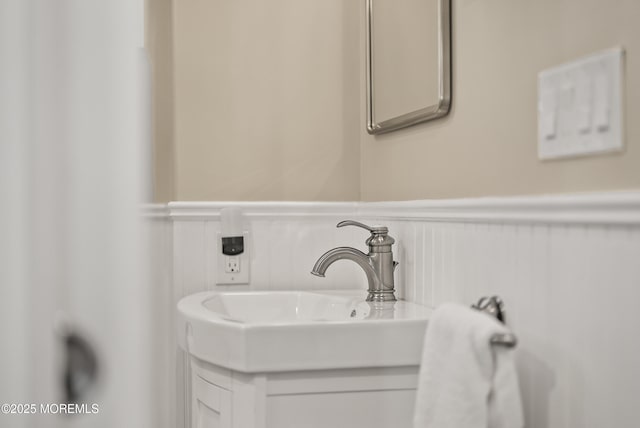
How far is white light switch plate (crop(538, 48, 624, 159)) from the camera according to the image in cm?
82

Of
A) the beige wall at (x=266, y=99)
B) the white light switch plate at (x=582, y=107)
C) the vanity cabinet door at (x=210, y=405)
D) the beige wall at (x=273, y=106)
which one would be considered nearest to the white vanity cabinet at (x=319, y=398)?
the vanity cabinet door at (x=210, y=405)

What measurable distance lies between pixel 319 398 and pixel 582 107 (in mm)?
647

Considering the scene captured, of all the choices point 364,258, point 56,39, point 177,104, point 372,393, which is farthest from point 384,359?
point 177,104

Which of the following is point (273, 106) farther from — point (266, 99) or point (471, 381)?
point (471, 381)

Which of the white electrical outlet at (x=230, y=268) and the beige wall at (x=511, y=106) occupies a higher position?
the beige wall at (x=511, y=106)

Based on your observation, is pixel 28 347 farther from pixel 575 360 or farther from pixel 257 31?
pixel 257 31

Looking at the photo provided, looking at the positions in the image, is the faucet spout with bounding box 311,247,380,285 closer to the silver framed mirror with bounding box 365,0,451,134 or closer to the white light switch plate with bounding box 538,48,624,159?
the silver framed mirror with bounding box 365,0,451,134

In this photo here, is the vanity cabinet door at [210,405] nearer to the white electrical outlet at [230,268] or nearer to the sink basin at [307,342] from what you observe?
the sink basin at [307,342]

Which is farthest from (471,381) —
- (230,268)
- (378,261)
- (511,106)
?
(230,268)

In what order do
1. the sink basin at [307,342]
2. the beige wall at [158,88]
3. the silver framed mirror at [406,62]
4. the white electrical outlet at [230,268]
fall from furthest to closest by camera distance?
the white electrical outlet at [230,268], the silver framed mirror at [406,62], the sink basin at [307,342], the beige wall at [158,88]

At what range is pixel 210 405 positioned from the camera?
124cm

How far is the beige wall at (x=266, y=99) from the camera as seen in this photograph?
186 cm

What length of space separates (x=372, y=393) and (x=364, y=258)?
400 mm

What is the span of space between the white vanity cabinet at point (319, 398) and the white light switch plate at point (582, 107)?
49 cm
